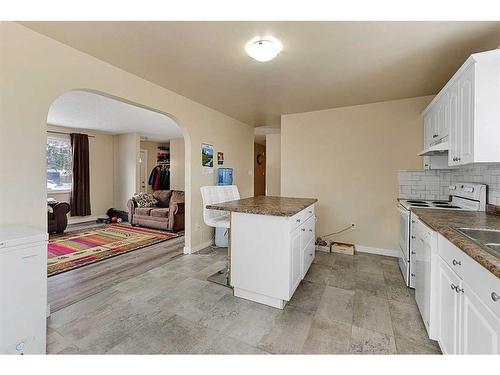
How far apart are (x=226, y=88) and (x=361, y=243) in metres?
3.13

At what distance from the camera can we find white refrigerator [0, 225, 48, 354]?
1.35m

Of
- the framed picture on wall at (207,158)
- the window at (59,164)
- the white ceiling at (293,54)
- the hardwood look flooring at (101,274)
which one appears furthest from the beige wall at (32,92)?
the window at (59,164)

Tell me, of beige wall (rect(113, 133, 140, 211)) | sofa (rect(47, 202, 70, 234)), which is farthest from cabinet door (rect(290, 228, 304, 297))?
beige wall (rect(113, 133, 140, 211))

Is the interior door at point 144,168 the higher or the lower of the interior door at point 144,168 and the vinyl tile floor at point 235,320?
the higher

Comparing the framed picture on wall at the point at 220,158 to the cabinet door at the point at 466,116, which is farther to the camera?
the framed picture on wall at the point at 220,158

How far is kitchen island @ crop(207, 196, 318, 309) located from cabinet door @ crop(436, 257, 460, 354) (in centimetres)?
105

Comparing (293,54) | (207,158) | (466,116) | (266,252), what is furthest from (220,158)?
(466,116)

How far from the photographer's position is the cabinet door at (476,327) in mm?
929

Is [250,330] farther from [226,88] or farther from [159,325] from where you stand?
[226,88]

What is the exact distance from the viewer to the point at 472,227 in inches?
58.3

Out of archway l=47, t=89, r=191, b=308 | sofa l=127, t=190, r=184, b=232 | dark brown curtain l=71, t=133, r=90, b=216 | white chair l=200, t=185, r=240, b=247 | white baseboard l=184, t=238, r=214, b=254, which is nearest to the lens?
white chair l=200, t=185, r=240, b=247

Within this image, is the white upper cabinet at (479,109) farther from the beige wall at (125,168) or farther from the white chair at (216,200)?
the beige wall at (125,168)

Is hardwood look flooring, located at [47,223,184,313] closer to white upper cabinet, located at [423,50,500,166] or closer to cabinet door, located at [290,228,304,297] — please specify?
cabinet door, located at [290,228,304,297]

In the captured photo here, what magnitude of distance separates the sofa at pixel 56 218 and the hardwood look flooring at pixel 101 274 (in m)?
2.28
